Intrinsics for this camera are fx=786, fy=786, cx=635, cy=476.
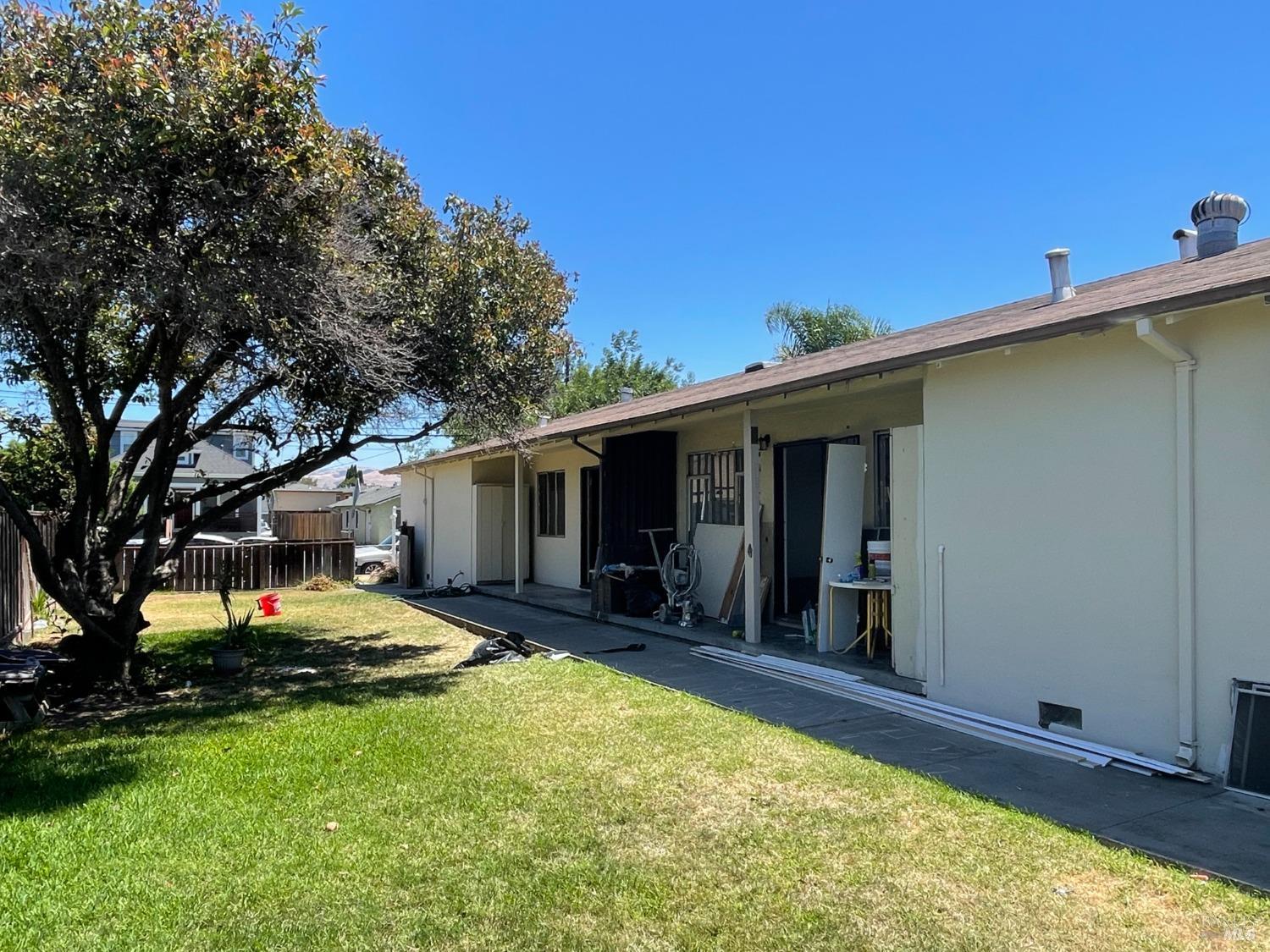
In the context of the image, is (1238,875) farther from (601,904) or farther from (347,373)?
(347,373)

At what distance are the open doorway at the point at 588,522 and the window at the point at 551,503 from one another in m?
0.94

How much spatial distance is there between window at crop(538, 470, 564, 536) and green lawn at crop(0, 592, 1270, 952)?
938cm

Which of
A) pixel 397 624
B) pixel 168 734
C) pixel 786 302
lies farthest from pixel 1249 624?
pixel 786 302

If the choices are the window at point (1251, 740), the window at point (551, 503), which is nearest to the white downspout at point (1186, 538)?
the window at point (1251, 740)

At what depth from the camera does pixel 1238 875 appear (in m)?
3.31

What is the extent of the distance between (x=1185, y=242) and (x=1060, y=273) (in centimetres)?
169

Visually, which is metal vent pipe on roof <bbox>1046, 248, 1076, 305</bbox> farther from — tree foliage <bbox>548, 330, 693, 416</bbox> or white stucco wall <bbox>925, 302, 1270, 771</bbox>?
tree foliage <bbox>548, 330, 693, 416</bbox>

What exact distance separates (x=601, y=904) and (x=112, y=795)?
3159 mm

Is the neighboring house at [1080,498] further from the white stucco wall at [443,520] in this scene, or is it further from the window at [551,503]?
the white stucco wall at [443,520]

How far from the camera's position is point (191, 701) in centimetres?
721

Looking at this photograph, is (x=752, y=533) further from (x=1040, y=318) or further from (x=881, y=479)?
(x=1040, y=318)

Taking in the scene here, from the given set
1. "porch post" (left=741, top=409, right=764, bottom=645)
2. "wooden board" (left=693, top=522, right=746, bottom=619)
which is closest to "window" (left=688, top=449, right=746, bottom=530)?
"wooden board" (left=693, top=522, right=746, bottom=619)

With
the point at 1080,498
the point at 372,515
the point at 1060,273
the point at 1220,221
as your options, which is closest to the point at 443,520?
the point at 1060,273

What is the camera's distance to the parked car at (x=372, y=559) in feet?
75.6
